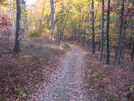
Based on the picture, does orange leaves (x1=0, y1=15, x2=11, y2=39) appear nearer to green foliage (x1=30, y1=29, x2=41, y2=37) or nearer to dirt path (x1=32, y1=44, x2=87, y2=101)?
green foliage (x1=30, y1=29, x2=41, y2=37)

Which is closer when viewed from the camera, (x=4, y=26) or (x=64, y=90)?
(x=64, y=90)

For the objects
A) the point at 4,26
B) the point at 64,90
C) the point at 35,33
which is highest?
the point at 4,26

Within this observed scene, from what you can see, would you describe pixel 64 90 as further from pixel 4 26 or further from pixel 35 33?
pixel 35 33

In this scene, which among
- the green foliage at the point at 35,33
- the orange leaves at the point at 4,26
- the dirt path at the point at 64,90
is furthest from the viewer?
the green foliage at the point at 35,33

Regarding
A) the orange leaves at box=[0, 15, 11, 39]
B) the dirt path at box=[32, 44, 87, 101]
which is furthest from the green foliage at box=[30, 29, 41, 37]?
the dirt path at box=[32, 44, 87, 101]

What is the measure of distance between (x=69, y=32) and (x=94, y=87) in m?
42.4

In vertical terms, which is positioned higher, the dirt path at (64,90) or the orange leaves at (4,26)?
the orange leaves at (4,26)

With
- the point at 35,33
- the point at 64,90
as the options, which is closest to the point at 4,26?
the point at 35,33

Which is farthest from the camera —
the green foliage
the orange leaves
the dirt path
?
the green foliage

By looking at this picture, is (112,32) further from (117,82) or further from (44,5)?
(44,5)

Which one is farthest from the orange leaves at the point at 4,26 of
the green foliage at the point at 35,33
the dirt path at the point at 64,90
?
the dirt path at the point at 64,90

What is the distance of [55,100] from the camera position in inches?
231

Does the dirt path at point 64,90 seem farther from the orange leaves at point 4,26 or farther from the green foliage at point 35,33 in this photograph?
the green foliage at point 35,33

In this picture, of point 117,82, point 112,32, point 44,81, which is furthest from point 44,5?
point 117,82
